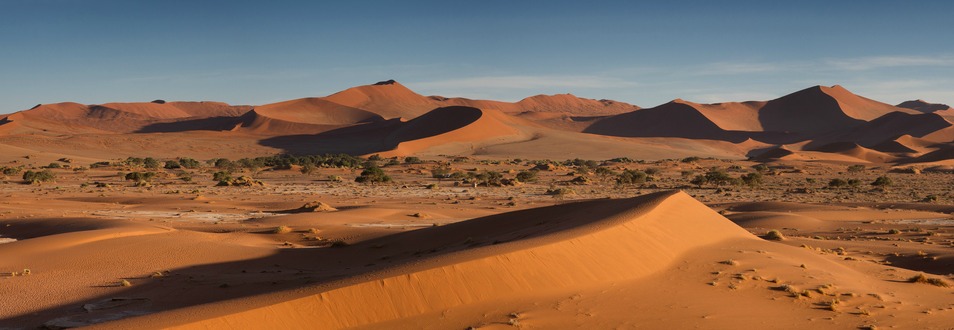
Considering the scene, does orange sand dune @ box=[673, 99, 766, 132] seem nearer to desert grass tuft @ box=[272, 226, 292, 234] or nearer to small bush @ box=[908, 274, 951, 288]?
desert grass tuft @ box=[272, 226, 292, 234]

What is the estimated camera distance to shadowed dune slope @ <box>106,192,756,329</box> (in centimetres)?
848

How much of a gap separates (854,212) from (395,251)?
1665cm

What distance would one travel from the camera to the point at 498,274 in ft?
32.3

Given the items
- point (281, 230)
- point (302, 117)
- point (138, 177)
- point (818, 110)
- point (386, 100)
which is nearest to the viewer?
point (281, 230)

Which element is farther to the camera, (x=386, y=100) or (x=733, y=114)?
(x=386, y=100)

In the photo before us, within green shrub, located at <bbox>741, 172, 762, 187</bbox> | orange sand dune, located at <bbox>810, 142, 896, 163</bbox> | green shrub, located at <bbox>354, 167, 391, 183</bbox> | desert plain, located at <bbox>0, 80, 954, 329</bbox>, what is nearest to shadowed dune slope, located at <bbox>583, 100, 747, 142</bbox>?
orange sand dune, located at <bbox>810, 142, 896, 163</bbox>

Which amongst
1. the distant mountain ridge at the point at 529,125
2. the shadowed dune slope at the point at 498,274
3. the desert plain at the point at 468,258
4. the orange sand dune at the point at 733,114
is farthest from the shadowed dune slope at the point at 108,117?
the shadowed dune slope at the point at 498,274

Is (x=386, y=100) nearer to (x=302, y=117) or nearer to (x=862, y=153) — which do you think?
(x=302, y=117)

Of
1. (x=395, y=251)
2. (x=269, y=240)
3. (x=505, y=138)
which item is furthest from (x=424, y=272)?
(x=505, y=138)

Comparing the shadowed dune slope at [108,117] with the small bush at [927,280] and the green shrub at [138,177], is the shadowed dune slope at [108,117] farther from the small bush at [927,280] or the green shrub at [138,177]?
the small bush at [927,280]

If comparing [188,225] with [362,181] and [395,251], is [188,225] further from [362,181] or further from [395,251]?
[362,181]

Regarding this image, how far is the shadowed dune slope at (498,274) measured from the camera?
27.8ft

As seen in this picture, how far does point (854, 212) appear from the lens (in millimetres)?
25234

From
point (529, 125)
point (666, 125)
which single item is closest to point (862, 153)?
point (529, 125)
